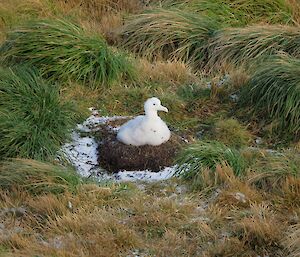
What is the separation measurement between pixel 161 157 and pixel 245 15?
3870mm

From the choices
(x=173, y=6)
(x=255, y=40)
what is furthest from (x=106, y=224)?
(x=173, y=6)

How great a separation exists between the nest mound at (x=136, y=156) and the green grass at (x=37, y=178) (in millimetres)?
469

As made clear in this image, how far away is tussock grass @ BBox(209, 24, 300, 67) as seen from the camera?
27.2 feet

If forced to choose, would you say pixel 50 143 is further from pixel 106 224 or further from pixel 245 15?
pixel 245 15

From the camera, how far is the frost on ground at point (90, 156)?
239 inches

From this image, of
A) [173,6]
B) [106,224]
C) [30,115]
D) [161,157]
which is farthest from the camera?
[173,6]

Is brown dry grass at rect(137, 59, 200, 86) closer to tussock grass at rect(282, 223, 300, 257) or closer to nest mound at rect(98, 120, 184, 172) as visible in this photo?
nest mound at rect(98, 120, 184, 172)

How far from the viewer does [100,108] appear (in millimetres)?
7355

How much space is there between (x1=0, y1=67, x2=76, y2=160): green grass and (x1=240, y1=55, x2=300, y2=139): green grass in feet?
5.60

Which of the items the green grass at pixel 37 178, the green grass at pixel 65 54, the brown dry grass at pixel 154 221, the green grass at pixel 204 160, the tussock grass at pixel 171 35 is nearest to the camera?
the brown dry grass at pixel 154 221

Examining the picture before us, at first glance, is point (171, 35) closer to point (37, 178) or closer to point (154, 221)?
point (37, 178)

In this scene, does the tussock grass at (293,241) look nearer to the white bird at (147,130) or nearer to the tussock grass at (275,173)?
the tussock grass at (275,173)

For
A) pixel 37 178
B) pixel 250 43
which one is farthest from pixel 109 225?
pixel 250 43

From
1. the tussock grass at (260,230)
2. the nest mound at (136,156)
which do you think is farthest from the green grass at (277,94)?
the tussock grass at (260,230)
